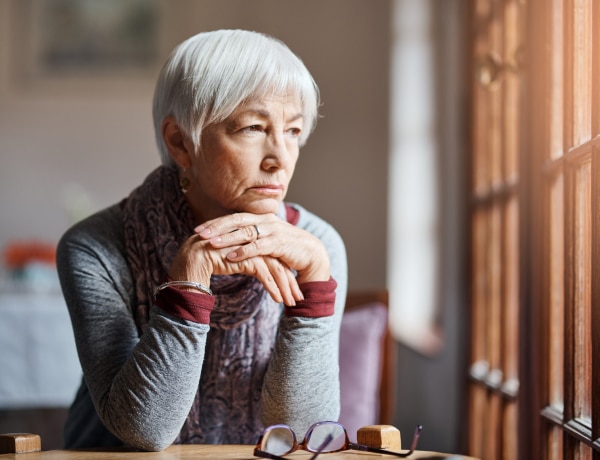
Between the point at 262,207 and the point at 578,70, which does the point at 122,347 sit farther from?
the point at 578,70

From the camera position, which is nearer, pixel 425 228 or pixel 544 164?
pixel 544 164

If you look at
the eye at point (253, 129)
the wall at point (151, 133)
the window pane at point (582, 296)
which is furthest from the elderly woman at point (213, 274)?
the wall at point (151, 133)

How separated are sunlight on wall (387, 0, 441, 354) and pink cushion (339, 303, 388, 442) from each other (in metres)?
1.43

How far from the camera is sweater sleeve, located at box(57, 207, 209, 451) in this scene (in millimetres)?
1031

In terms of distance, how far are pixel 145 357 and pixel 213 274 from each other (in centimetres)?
17

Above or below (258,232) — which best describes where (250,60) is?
above

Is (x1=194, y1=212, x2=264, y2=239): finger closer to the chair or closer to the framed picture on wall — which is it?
the chair

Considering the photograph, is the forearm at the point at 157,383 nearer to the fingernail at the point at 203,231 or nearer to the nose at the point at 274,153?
the fingernail at the point at 203,231

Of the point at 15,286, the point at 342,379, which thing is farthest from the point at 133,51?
the point at 342,379

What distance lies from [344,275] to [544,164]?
0.43m

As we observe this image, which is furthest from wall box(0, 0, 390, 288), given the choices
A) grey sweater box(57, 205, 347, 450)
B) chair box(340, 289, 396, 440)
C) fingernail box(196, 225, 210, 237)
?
fingernail box(196, 225, 210, 237)

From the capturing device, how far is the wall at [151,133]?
11.7 feet

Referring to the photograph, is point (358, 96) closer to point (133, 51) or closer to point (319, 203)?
point (319, 203)

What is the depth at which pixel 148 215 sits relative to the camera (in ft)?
4.13
